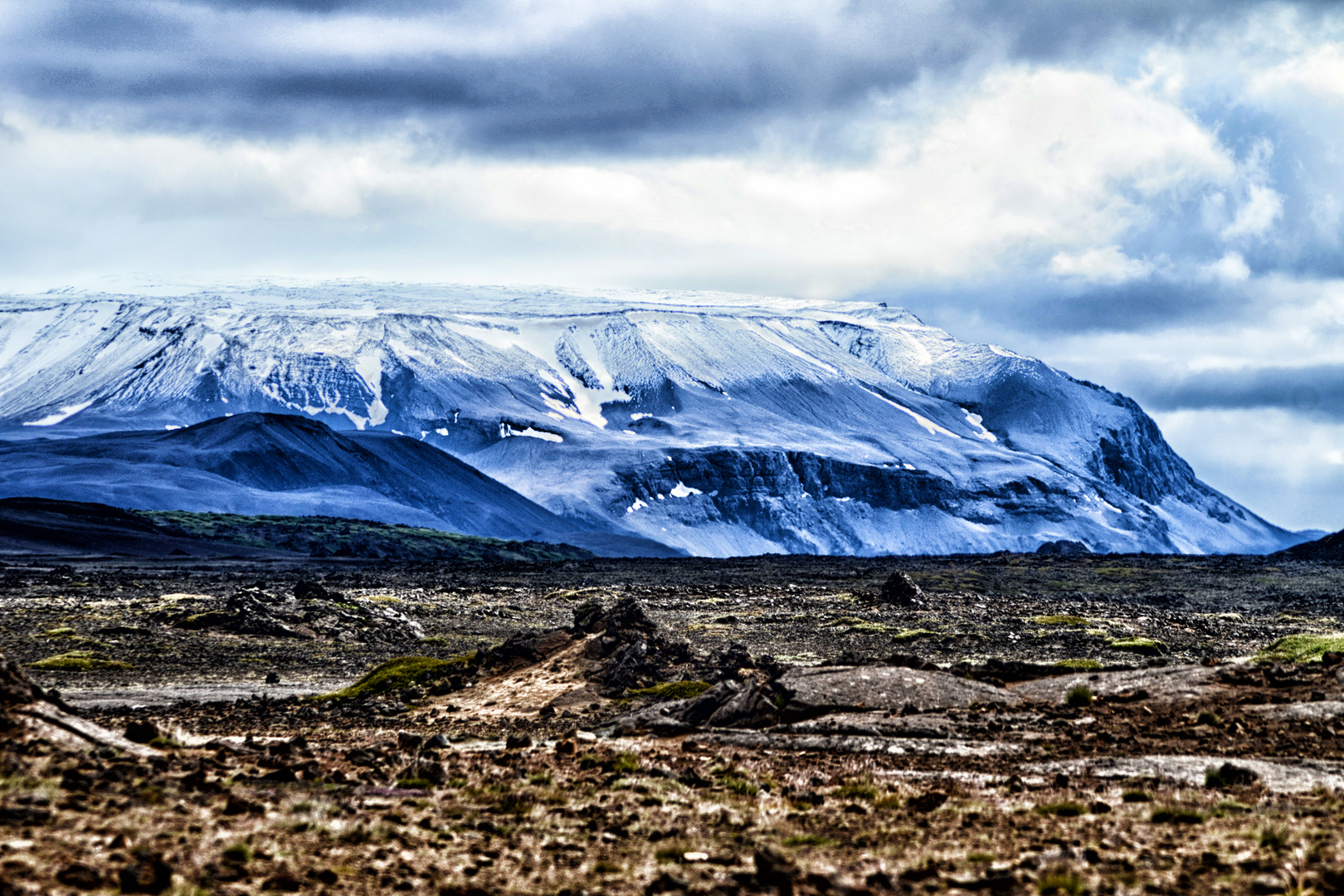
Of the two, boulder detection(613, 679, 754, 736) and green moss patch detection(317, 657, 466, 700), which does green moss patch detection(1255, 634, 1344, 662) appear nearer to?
boulder detection(613, 679, 754, 736)

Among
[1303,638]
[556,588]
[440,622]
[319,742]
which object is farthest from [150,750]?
[556,588]

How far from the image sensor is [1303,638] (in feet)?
149

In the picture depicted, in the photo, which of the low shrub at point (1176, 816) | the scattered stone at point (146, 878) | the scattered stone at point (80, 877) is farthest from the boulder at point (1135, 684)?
the scattered stone at point (80, 877)

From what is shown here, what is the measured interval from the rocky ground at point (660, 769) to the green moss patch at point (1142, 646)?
0.20 meters

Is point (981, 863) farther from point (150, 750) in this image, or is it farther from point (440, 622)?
point (440, 622)

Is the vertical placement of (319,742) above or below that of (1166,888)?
below

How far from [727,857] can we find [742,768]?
7.66 meters

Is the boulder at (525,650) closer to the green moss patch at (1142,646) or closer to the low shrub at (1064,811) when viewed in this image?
the low shrub at (1064,811)

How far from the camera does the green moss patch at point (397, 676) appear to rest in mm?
37606

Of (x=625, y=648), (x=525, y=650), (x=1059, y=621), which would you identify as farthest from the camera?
(x=1059, y=621)

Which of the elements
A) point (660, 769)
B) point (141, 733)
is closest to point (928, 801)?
point (660, 769)

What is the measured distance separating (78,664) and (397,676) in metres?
15.8

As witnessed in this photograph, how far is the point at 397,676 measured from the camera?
129 ft

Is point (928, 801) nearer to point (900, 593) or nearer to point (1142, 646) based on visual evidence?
point (1142, 646)
